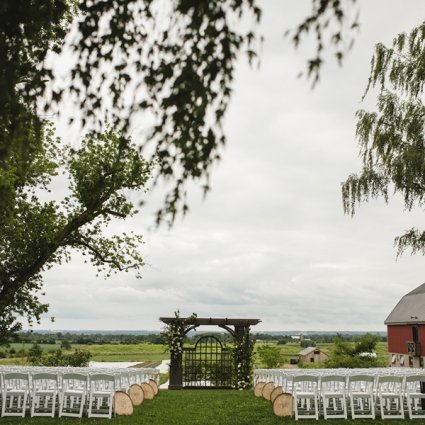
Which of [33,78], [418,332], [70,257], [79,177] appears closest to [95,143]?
[79,177]

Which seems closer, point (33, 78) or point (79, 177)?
point (33, 78)

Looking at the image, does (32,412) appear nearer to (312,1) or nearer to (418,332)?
(312,1)

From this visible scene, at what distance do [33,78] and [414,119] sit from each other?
1223 centimetres

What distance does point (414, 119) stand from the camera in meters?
13.9

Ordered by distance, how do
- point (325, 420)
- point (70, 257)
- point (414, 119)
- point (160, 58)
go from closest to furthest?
point (160, 58)
point (325, 420)
point (414, 119)
point (70, 257)

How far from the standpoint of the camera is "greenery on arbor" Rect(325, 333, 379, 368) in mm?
31344

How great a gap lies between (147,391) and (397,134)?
31.7 ft

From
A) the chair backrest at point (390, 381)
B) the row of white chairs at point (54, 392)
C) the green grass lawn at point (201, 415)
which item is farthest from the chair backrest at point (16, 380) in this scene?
the chair backrest at point (390, 381)

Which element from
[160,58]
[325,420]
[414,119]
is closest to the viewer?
[160,58]

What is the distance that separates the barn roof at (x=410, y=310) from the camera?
32625mm

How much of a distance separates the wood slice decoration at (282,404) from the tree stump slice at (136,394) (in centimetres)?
396

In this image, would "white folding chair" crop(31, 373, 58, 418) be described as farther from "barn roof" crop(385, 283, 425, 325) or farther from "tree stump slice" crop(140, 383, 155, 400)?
"barn roof" crop(385, 283, 425, 325)

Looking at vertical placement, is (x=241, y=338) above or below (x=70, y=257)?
below

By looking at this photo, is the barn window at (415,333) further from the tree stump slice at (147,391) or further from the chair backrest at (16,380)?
the chair backrest at (16,380)
